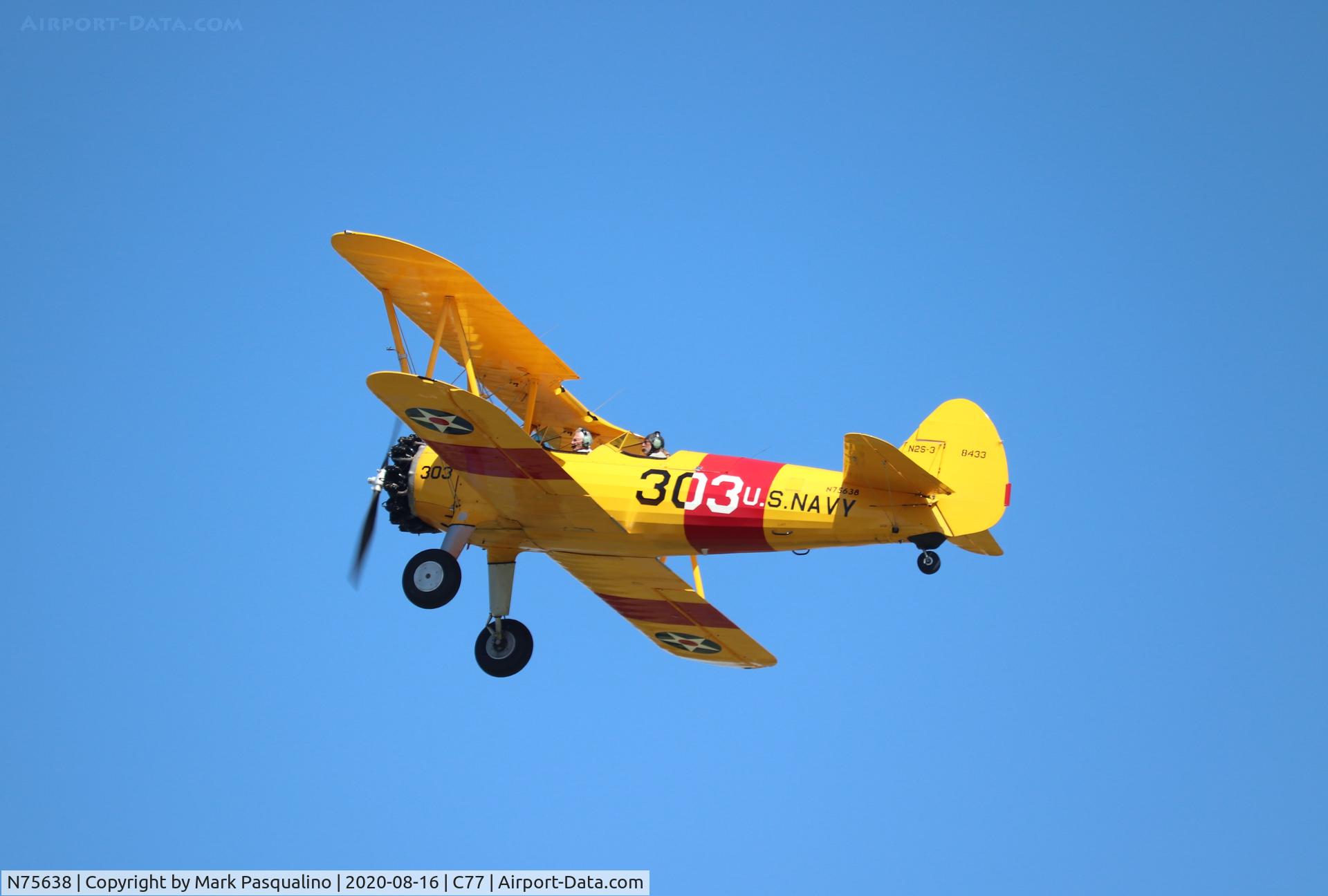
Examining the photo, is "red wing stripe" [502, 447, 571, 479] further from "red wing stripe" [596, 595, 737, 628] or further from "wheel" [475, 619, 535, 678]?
"red wing stripe" [596, 595, 737, 628]

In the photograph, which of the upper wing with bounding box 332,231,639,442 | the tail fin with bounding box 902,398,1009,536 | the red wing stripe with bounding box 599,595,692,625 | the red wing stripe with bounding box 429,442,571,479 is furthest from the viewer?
the red wing stripe with bounding box 599,595,692,625

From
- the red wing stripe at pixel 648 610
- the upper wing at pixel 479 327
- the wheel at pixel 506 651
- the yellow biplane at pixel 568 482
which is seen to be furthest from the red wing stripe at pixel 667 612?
the upper wing at pixel 479 327

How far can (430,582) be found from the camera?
14.8m

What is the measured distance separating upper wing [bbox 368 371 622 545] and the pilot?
2.79ft

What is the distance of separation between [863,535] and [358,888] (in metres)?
6.33

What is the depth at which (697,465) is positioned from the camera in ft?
48.1

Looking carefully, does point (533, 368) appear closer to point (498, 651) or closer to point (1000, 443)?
point (498, 651)

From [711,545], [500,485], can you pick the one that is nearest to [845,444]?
[711,545]

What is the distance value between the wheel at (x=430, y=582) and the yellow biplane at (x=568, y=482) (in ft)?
0.05

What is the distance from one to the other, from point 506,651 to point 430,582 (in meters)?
1.49

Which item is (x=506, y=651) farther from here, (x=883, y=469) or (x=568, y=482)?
(x=883, y=469)

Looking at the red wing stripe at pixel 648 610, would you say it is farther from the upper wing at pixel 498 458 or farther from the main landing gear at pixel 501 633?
the upper wing at pixel 498 458

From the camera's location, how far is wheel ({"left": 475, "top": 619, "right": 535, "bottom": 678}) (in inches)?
627

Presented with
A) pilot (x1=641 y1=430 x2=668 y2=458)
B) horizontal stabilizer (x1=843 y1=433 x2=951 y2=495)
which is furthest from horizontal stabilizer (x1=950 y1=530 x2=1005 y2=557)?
pilot (x1=641 y1=430 x2=668 y2=458)
